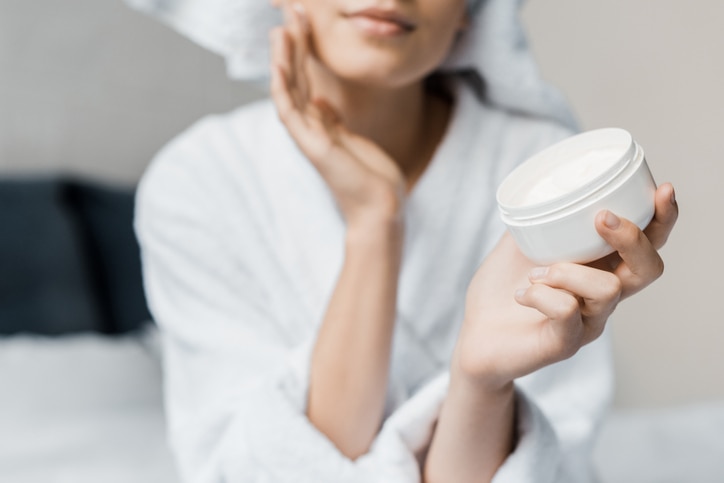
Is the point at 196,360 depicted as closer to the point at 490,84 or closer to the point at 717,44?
the point at 490,84

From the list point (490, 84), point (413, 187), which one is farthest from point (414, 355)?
point (490, 84)

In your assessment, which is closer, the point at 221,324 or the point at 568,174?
the point at 568,174

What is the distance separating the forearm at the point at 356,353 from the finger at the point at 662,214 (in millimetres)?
360

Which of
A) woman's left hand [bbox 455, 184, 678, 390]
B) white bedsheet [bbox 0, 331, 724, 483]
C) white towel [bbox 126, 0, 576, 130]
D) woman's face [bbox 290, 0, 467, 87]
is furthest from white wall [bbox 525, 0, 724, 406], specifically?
woman's left hand [bbox 455, 184, 678, 390]

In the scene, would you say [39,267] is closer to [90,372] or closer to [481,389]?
[90,372]

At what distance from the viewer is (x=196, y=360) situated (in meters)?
1.08

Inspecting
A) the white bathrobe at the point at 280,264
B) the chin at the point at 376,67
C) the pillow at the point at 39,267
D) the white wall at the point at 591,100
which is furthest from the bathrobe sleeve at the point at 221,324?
the white wall at the point at 591,100

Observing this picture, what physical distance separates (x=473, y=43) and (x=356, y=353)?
38 centimetres

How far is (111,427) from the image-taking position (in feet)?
5.35

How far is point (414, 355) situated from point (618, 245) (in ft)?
1.72

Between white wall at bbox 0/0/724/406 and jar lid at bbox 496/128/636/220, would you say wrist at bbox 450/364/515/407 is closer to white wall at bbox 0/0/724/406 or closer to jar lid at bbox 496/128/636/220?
jar lid at bbox 496/128/636/220

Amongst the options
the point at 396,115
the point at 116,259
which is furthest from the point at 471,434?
the point at 116,259

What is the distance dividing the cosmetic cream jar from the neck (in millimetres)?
448

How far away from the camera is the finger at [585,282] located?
0.58 m
